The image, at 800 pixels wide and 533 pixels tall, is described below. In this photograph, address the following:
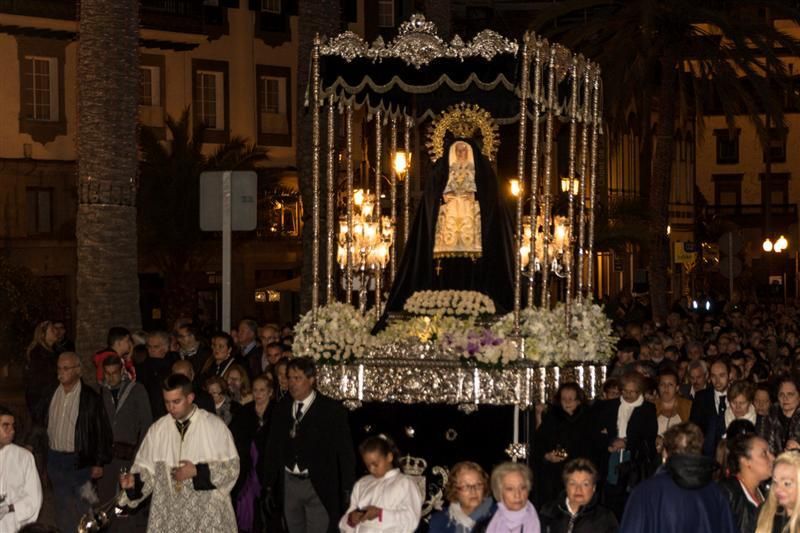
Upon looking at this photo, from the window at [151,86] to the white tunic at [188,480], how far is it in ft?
106

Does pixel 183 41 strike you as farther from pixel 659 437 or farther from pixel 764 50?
pixel 659 437

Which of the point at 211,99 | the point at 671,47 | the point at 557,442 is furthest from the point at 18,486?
the point at 211,99

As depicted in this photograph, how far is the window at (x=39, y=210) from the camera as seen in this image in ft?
139

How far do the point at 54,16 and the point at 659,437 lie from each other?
28.3 metres

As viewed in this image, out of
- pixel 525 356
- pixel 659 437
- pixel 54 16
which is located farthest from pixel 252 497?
pixel 54 16

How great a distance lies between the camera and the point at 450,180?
17391 millimetres

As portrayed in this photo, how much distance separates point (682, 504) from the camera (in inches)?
405

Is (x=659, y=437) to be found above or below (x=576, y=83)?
below

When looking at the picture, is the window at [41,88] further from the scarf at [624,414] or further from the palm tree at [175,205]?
the scarf at [624,414]

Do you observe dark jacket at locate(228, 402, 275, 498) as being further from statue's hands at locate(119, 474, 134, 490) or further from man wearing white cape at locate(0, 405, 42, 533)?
man wearing white cape at locate(0, 405, 42, 533)

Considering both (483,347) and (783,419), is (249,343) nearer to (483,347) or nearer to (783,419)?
(483,347)

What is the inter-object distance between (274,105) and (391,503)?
120ft

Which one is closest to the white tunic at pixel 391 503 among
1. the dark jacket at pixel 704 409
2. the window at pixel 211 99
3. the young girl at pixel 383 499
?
the young girl at pixel 383 499

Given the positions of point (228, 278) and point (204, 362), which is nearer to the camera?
point (228, 278)
